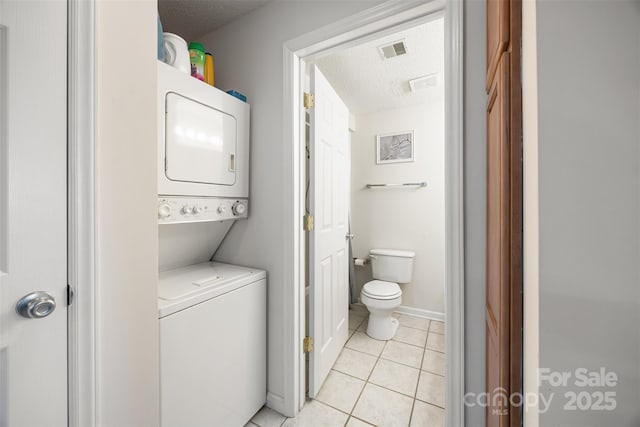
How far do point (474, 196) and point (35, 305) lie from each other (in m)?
1.51

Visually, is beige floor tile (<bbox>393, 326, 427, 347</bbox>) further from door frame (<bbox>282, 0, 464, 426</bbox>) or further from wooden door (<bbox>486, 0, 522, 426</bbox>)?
wooden door (<bbox>486, 0, 522, 426</bbox>)

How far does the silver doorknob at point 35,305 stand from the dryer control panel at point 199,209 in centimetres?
46

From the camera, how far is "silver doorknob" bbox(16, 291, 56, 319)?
672mm

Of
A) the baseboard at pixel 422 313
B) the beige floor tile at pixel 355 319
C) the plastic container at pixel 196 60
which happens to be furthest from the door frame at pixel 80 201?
the baseboard at pixel 422 313

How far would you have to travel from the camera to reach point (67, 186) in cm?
75

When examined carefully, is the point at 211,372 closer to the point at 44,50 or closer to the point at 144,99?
the point at 144,99

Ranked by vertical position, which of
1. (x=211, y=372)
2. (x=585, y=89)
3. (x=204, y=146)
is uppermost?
(x=204, y=146)

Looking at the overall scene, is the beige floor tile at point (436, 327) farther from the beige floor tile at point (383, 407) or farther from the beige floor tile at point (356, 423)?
the beige floor tile at point (356, 423)

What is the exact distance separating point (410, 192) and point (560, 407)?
255cm

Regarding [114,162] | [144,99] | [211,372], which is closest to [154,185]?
[114,162]

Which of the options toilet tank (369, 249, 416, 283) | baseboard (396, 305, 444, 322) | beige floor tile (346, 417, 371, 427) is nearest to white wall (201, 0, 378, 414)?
beige floor tile (346, 417, 371, 427)

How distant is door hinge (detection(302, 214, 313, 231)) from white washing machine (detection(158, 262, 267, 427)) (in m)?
0.39

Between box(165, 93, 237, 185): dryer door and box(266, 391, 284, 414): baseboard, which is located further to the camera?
box(266, 391, 284, 414): baseboard

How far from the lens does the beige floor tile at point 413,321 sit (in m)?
2.65
